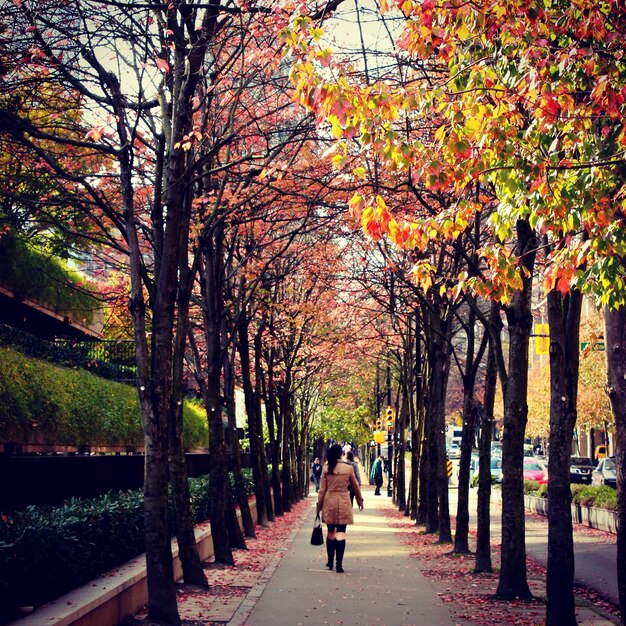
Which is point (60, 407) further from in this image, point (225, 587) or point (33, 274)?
point (33, 274)

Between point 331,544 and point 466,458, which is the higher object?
point 466,458

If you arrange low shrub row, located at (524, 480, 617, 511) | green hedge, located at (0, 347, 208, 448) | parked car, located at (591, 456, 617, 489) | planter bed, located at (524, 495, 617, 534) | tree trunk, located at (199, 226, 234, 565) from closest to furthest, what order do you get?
green hedge, located at (0, 347, 208, 448) < tree trunk, located at (199, 226, 234, 565) < planter bed, located at (524, 495, 617, 534) < low shrub row, located at (524, 480, 617, 511) < parked car, located at (591, 456, 617, 489)

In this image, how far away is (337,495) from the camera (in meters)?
15.2

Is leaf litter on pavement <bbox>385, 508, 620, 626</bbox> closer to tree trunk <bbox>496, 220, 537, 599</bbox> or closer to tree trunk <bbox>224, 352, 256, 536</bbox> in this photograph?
tree trunk <bbox>496, 220, 537, 599</bbox>

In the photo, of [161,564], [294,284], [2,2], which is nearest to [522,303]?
[161,564]

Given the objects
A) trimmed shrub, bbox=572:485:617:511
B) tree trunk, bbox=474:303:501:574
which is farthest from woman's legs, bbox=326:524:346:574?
trimmed shrub, bbox=572:485:617:511

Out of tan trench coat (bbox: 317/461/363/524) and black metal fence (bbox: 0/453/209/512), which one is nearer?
black metal fence (bbox: 0/453/209/512)

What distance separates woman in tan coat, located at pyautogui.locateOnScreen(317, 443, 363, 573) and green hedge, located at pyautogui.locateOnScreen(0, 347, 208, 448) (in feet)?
13.0

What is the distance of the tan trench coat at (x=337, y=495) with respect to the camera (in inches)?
590

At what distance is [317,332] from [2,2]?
2516 cm

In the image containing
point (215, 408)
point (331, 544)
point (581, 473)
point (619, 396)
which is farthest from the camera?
point (581, 473)

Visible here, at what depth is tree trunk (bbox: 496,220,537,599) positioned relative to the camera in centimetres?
1156

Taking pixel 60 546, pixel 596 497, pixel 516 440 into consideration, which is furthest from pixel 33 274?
pixel 596 497

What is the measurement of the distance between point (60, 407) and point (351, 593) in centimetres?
505
